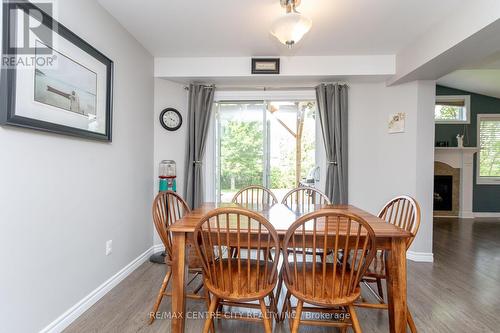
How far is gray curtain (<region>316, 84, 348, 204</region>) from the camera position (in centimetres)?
341

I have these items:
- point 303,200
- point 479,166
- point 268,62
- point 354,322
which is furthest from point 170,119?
point 479,166

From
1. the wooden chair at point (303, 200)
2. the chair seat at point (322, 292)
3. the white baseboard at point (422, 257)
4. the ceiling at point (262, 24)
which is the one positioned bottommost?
the white baseboard at point (422, 257)

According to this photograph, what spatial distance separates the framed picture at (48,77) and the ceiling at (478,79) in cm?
482

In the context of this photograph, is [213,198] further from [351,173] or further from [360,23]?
[360,23]

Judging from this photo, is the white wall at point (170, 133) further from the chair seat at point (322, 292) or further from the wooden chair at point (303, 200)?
the chair seat at point (322, 292)

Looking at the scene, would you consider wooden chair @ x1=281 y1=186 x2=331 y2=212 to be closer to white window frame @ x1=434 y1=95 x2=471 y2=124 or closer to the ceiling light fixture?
the ceiling light fixture

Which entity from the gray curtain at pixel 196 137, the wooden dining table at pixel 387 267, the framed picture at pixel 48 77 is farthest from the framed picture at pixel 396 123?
the framed picture at pixel 48 77

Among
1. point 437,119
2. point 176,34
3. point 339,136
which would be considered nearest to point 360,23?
point 339,136

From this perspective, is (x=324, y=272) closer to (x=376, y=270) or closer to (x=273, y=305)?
(x=273, y=305)

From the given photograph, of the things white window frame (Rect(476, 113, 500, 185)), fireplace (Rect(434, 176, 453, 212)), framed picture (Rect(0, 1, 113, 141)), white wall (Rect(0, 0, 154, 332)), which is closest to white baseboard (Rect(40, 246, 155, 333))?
white wall (Rect(0, 0, 154, 332))

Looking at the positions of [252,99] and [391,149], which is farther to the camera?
[252,99]

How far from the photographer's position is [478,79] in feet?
15.5

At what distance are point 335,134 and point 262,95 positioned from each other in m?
1.16

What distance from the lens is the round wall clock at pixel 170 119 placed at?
343 cm
